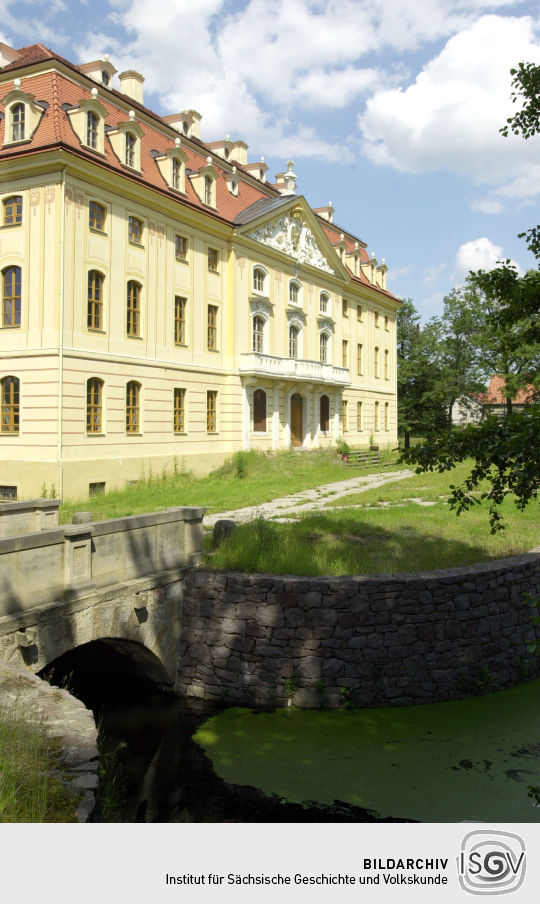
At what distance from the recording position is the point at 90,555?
918 cm

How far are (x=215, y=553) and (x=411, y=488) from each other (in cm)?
1285

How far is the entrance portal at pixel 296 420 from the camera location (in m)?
34.9

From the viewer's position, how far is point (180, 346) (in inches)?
1049

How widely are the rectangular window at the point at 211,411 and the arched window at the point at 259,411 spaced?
2688 millimetres

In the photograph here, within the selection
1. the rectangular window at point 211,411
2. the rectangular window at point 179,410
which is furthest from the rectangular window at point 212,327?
the rectangular window at point 179,410

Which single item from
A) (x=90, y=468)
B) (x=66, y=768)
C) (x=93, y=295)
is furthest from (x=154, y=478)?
(x=66, y=768)

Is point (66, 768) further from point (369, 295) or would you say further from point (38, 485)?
point (369, 295)

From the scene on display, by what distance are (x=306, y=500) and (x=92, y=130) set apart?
1374 cm

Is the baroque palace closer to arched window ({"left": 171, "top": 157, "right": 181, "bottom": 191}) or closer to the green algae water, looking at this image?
arched window ({"left": 171, "top": 157, "right": 181, "bottom": 191})

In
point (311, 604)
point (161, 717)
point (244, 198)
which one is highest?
point (244, 198)

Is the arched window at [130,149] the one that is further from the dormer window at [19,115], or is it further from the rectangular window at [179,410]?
the rectangular window at [179,410]

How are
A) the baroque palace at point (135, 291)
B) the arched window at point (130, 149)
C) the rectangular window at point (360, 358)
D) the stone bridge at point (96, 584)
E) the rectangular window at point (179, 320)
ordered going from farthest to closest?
the rectangular window at point (360, 358) → the rectangular window at point (179, 320) → the arched window at point (130, 149) → the baroque palace at point (135, 291) → the stone bridge at point (96, 584)

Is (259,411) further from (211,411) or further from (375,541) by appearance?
(375,541)

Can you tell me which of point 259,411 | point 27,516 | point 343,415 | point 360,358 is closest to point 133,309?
point 259,411
